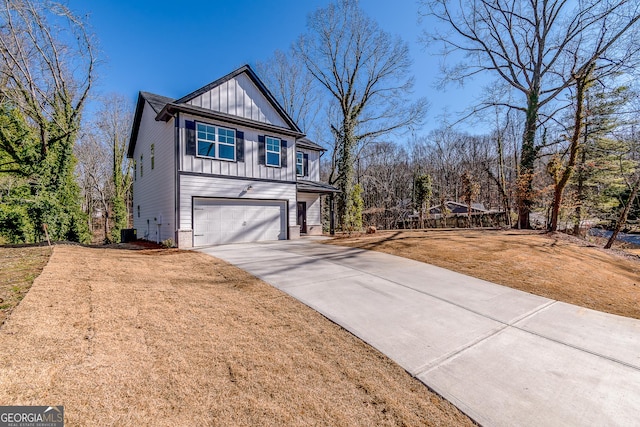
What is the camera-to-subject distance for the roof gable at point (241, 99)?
37.3ft

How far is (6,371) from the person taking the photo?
192cm

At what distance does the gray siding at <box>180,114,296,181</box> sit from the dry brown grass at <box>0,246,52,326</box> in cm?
565

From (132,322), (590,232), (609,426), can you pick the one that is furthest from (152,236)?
(590,232)

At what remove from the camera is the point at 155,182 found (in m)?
12.8

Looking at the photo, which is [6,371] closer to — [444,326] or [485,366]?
[485,366]

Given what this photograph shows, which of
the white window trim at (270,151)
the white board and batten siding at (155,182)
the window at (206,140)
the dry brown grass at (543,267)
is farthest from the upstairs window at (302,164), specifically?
the dry brown grass at (543,267)

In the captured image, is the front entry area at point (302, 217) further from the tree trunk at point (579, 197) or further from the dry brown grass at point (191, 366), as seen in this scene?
the tree trunk at point (579, 197)

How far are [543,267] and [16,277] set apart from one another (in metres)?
10.9

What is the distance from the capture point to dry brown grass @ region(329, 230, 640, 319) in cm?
528

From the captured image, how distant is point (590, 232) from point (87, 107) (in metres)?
33.1

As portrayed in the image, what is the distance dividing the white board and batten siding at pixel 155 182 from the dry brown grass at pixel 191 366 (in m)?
7.50

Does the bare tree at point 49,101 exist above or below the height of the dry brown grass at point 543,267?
above

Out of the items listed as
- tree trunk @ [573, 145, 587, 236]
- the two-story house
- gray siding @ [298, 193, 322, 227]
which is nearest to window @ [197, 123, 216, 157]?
the two-story house

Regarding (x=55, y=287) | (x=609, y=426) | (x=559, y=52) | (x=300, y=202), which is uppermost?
(x=559, y=52)
